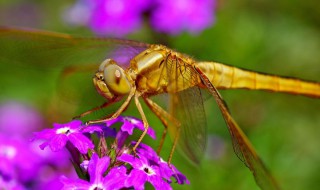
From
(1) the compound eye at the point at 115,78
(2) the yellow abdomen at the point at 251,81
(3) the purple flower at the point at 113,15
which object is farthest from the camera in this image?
(3) the purple flower at the point at 113,15

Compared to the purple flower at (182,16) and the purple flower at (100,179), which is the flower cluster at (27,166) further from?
the purple flower at (182,16)

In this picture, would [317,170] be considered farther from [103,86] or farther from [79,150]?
[79,150]

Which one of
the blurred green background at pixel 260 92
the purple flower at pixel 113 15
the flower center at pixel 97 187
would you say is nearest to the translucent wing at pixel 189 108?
the blurred green background at pixel 260 92

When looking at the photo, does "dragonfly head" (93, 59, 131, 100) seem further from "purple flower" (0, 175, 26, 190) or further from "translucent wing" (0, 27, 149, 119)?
"purple flower" (0, 175, 26, 190)

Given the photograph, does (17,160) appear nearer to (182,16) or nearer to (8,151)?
(8,151)

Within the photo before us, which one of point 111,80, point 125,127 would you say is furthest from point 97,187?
point 111,80

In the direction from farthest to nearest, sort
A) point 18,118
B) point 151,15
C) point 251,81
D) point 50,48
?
point 18,118
point 151,15
point 50,48
point 251,81
